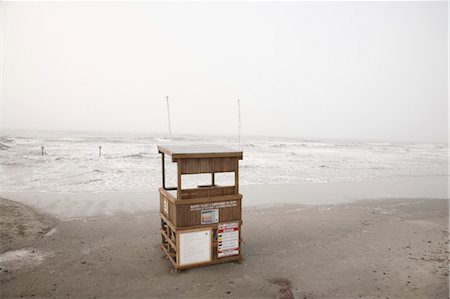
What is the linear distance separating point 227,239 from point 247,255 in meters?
1.05

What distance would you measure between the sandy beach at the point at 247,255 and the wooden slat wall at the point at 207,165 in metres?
2.34

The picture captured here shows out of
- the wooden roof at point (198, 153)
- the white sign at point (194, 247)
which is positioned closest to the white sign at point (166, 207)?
the white sign at point (194, 247)

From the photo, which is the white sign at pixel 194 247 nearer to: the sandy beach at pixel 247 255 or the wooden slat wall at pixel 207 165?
the sandy beach at pixel 247 255

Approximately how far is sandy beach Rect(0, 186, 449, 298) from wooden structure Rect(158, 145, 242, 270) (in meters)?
0.33

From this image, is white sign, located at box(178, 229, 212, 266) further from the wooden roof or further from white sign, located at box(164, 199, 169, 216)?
the wooden roof

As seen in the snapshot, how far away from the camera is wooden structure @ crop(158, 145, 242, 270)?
23.3 feet

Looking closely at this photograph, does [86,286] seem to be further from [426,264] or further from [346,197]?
[346,197]

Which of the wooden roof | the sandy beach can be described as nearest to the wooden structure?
the wooden roof

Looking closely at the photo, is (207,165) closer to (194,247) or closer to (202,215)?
(202,215)

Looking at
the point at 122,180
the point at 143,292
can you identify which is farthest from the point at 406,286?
the point at 122,180

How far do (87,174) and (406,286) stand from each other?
65.7ft

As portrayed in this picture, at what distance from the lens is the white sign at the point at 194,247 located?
283 inches

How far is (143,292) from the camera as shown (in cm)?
627

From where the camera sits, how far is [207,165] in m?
7.30
